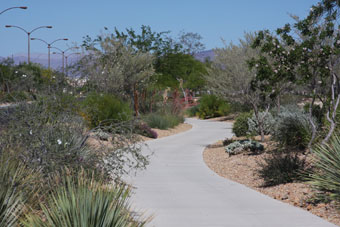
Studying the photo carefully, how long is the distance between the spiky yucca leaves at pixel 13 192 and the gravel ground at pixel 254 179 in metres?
4.69

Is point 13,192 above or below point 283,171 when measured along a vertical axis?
above

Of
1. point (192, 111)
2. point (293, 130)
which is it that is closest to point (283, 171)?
point (293, 130)

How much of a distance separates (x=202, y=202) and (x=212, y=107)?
37378 millimetres

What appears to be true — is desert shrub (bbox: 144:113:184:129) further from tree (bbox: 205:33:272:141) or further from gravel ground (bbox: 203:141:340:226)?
gravel ground (bbox: 203:141:340:226)

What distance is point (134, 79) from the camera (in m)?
32.8

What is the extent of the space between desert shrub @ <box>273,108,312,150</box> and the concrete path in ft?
8.40

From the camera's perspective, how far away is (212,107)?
1841 inches

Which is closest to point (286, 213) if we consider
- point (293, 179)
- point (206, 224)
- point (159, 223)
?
point (206, 224)

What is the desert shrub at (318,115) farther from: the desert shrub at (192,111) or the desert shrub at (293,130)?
the desert shrub at (192,111)

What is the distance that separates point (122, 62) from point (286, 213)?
85.0 ft

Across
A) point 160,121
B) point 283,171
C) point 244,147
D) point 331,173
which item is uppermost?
point 160,121

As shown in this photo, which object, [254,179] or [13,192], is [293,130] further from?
[13,192]

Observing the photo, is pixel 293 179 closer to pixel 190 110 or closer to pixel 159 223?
pixel 159 223

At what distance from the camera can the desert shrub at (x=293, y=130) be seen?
1477 centimetres
